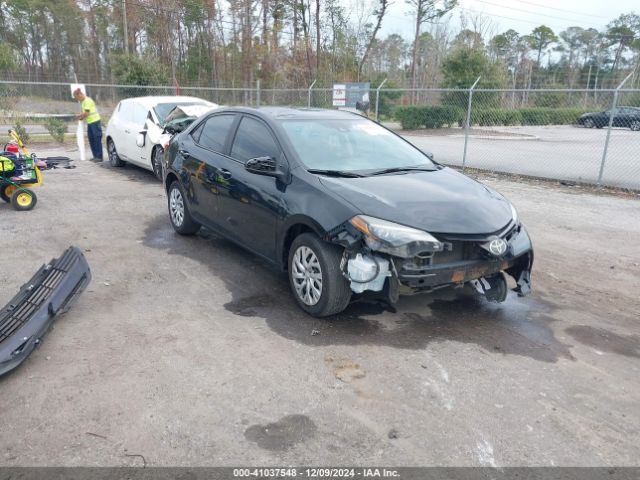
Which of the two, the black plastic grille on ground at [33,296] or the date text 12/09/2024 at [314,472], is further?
the black plastic grille on ground at [33,296]

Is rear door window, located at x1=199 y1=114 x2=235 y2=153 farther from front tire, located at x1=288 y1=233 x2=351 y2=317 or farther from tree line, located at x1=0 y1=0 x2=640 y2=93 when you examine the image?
tree line, located at x1=0 y1=0 x2=640 y2=93

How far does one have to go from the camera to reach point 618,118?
27.9m

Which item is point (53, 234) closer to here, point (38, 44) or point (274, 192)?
point (274, 192)

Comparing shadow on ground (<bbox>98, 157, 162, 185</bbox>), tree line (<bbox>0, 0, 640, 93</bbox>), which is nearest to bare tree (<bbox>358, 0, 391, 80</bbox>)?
tree line (<bbox>0, 0, 640, 93</bbox>)

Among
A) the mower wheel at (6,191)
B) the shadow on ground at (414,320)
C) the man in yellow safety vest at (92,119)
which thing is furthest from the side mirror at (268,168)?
the man in yellow safety vest at (92,119)

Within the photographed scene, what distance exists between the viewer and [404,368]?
352cm

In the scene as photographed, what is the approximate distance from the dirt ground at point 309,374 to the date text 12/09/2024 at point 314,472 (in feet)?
0.21

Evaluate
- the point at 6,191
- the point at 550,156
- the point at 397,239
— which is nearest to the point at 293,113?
the point at 397,239

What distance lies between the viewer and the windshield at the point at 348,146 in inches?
184

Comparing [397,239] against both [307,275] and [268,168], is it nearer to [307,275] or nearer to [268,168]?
[307,275]

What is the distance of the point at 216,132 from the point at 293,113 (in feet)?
3.09

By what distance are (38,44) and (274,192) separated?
168 ft

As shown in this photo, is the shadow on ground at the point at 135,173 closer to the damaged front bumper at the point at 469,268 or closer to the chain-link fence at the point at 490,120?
the chain-link fence at the point at 490,120

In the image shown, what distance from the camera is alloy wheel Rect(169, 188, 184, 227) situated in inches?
250
